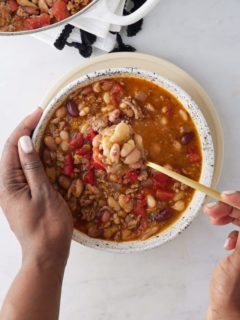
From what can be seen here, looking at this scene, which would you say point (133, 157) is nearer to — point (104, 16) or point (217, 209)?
point (217, 209)

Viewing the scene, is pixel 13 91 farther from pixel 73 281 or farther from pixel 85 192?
pixel 73 281

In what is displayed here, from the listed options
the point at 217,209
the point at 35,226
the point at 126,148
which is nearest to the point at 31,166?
the point at 35,226

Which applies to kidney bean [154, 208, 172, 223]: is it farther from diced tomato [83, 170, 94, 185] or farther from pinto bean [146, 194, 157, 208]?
diced tomato [83, 170, 94, 185]

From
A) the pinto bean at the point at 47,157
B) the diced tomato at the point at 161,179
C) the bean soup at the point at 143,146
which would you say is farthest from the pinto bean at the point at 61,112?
the diced tomato at the point at 161,179

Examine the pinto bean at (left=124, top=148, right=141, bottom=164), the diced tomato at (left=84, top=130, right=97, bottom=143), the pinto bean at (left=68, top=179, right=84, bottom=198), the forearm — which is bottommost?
the forearm

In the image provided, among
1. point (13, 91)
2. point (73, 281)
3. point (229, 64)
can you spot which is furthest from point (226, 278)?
point (13, 91)

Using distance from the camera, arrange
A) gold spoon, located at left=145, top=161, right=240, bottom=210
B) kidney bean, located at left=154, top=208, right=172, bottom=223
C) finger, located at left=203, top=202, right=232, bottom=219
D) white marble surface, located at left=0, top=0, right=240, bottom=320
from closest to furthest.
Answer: gold spoon, located at left=145, top=161, right=240, bottom=210 → finger, located at left=203, top=202, right=232, bottom=219 → kidney bean, located at left=154, top=208, right=172, bottom=223 → white marble surface, located at left=0, top=0, right=240, bottom=320

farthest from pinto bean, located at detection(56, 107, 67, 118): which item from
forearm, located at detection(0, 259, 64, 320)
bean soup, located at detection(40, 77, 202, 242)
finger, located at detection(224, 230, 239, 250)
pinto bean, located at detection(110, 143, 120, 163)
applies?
finger, located at detection(224, 230, 239, 250)
